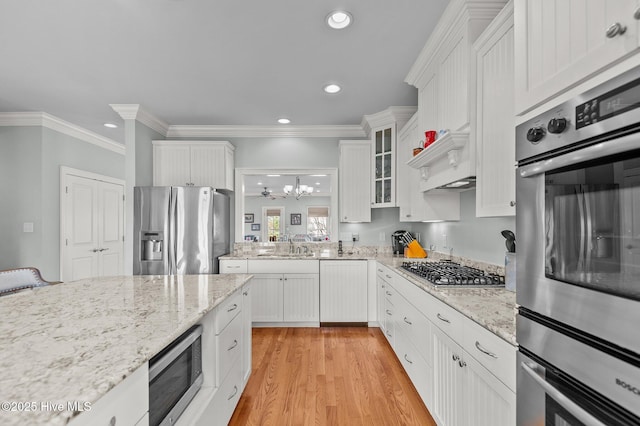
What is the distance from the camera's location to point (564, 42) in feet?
2.72

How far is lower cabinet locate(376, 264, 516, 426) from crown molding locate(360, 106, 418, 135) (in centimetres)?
197

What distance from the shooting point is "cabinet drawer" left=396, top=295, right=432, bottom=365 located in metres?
1.88

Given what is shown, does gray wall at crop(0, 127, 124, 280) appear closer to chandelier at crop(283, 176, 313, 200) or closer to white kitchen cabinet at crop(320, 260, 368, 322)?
white kitchen cabinet at crop(320, 260, 368, 322)

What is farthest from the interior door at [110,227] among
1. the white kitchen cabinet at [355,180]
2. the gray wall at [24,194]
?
the white kitchen cabinet at [355,180]

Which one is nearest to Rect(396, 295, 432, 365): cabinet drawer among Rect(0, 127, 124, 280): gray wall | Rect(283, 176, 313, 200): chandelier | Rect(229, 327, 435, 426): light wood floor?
Rect(229, 327, 435, 426): light wood floor

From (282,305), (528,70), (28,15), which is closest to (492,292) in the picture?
(528,70)

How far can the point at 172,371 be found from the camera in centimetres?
123

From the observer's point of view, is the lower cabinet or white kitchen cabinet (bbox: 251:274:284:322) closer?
the lower cabinet

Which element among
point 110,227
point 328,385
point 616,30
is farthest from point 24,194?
point 616,30

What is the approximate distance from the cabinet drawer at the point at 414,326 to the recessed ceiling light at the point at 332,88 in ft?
6.74

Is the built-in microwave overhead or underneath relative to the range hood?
underneath

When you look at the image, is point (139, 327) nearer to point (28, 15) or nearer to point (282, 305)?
point (28, 15)

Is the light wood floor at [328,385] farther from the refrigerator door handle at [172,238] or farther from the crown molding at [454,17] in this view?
the crown molding at [454,17]

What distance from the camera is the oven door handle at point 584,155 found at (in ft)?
2.00
